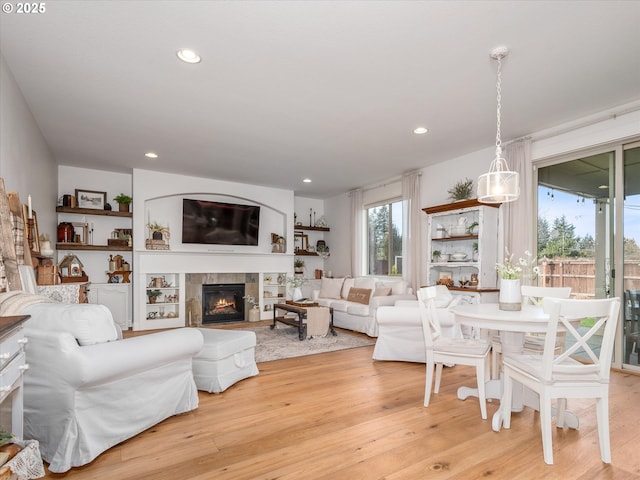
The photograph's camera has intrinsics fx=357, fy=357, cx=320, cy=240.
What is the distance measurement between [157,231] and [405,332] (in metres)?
4.66

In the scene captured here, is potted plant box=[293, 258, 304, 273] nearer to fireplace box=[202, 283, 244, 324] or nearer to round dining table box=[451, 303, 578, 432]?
fireplace box=[202, 283, 244, 324]

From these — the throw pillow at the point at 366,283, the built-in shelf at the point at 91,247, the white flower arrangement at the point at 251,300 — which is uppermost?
the built-in shelf at the point at 91,247

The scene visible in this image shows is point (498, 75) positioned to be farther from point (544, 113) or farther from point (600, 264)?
point (600, 264)

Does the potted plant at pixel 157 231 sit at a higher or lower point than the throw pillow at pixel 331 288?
higher

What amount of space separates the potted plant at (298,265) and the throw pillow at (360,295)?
7.25ft

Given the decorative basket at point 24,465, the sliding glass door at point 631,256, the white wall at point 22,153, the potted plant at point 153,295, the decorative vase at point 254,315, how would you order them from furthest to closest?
the decorative vase at point 254,315, the potted plant at point 153,295, the sliding glass door at point 631,256, the white wall at point 22,153, the decorative basket at point 24,465

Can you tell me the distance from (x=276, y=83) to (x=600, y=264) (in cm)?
397

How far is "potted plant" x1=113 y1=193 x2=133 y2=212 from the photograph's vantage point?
20.3 ft

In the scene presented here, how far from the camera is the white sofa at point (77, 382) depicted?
6.46 feet

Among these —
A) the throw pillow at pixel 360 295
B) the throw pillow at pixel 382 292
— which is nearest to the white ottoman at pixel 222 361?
the throw pillow at pixel 360 295

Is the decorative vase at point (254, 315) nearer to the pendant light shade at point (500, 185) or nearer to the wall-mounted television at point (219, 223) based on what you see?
the wall-mounted television at point (219, 223)

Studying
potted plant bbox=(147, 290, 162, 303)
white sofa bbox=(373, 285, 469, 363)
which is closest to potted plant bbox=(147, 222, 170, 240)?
potted plant bbox=(147, 290, 162, 303)

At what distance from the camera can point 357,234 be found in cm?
757

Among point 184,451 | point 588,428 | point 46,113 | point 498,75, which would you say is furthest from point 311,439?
point 46,113
